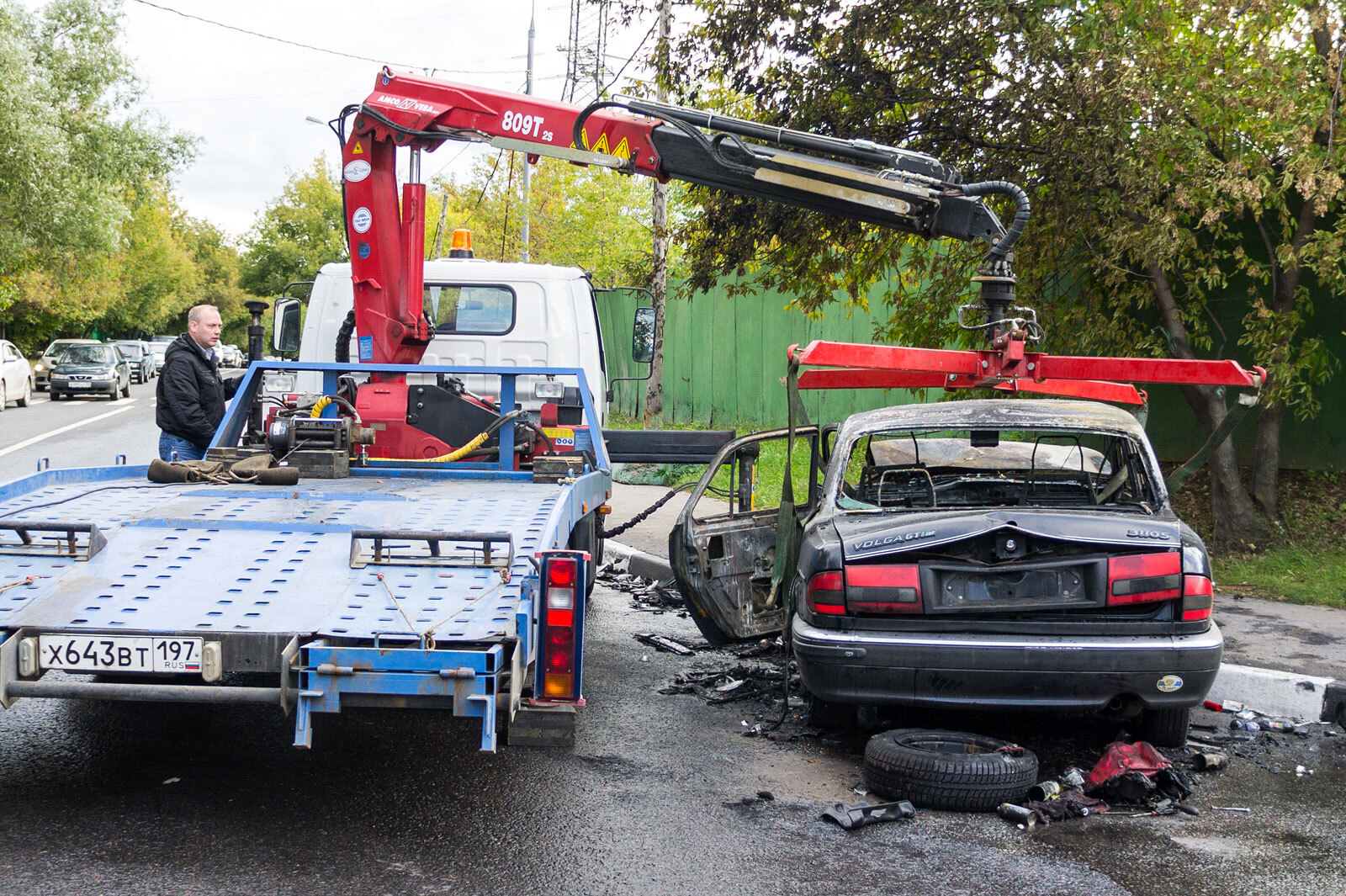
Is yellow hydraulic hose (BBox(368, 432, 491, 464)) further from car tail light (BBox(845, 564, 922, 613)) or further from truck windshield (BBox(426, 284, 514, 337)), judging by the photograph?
truck windshield (BBox(426, 284, 514, 337))

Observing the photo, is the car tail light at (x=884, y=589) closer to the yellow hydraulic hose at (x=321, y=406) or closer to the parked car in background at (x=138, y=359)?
the yellow hydraulic hose at (x=321, y=406)

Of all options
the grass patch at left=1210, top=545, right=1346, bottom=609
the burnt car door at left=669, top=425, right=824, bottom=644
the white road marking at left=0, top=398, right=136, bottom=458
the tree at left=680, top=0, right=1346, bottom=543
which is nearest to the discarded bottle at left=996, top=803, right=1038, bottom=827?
the burnt car door at left=669, top=425, right=824, bottom=644

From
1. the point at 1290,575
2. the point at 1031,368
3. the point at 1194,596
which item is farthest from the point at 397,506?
the point at 1290,575

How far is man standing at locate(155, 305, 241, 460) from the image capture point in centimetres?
777

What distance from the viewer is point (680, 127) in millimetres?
6816

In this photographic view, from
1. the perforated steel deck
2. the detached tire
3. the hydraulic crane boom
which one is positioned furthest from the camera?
the hydraulic crane boom

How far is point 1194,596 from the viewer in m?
4.51

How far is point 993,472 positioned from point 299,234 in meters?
61.0

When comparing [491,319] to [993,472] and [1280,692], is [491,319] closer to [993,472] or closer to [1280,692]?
[993,472]

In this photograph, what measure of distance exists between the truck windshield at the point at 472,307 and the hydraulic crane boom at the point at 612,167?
1208 millimetres

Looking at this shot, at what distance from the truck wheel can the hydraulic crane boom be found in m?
2.11

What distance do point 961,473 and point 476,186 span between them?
35266 millimetres

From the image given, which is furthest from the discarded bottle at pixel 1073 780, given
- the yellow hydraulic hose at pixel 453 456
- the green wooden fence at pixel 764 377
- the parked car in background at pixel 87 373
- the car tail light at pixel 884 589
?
the parked car in background at pixel 87 373

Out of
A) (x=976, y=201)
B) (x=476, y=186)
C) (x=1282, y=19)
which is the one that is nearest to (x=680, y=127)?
(x=976, y=201)
